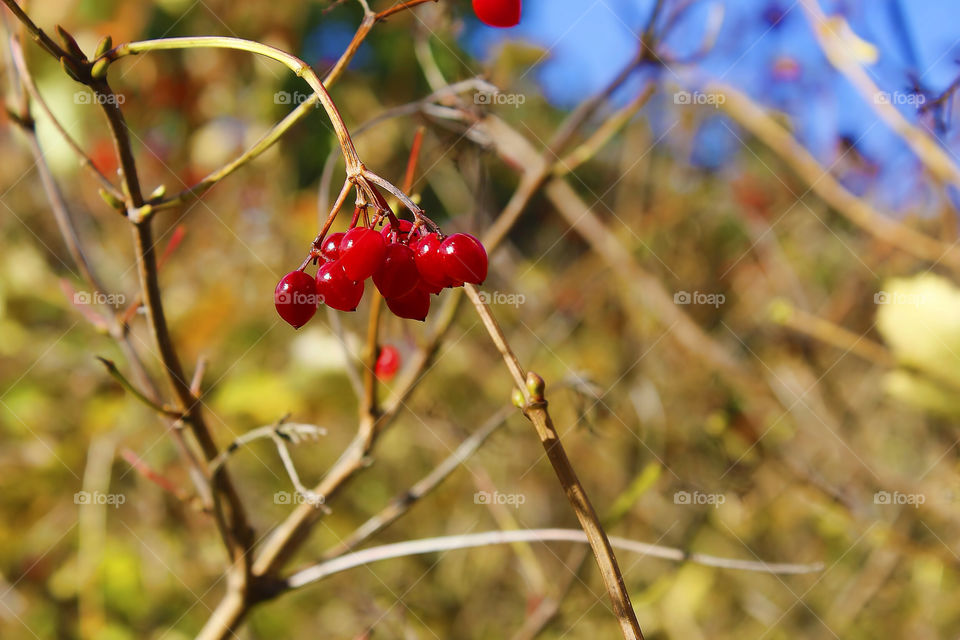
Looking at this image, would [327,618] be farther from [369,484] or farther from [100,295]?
[100,295]

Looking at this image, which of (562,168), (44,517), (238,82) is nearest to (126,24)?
(238,82)

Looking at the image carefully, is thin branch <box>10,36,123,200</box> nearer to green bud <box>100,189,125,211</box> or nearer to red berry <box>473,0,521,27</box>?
green bud <box>100,189,125,211</box>

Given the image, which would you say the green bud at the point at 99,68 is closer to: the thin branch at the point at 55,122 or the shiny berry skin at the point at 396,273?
the thin branch at the point at 55,122

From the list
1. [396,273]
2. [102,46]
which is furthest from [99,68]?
[396,273]

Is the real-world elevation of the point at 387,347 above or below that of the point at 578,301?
below

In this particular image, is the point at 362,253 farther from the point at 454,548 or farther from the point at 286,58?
the point at 454,548

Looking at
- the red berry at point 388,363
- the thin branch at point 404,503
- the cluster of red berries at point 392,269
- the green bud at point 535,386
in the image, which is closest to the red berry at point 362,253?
the cluster of red berries at point 392,269
